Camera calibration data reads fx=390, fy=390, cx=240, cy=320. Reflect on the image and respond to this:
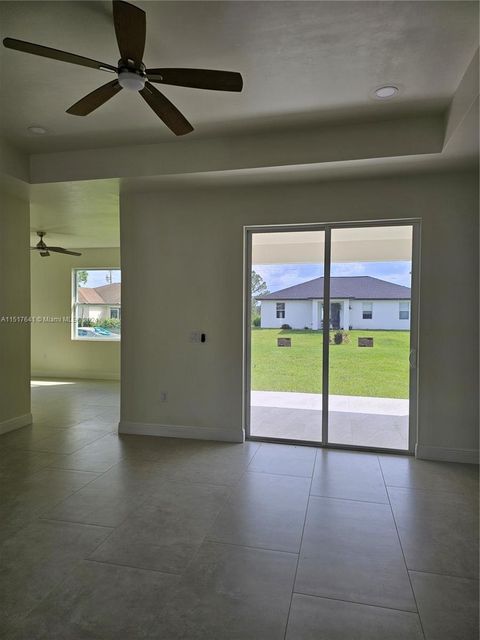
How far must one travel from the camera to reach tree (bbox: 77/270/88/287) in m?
8.54

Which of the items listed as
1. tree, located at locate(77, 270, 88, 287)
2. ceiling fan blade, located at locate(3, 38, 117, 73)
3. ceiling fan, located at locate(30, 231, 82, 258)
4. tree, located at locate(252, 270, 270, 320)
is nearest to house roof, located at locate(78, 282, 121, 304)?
tree, located at locate(77, 270, 88, 287)

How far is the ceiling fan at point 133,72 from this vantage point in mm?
1823

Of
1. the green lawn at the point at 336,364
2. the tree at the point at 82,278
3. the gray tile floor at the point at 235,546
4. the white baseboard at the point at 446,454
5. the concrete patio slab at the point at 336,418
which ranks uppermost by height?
the tree at the point at 82,278

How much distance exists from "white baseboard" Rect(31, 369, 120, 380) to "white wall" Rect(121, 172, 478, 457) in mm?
3973

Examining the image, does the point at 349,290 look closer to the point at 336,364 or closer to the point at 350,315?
the point at 350,315

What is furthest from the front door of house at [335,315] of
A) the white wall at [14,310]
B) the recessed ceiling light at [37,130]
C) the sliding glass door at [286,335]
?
the white wall at [14,310]

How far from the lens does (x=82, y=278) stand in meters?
8.56

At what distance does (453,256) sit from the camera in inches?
147

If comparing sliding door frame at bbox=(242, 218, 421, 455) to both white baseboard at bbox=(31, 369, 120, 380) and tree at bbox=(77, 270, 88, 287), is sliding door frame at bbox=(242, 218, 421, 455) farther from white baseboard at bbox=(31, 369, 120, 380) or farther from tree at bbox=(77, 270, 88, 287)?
tree at bbox=(77, 270, 88, 287)

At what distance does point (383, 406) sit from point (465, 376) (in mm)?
824

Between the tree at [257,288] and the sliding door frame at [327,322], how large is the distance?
0.17 ft

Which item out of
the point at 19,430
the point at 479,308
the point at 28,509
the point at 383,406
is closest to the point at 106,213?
the point at 19,430

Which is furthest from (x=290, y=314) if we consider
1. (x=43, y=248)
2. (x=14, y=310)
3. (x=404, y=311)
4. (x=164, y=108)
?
(x=43, y=248)

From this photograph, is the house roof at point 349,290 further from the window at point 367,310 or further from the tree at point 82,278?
the tree at point 82,278
